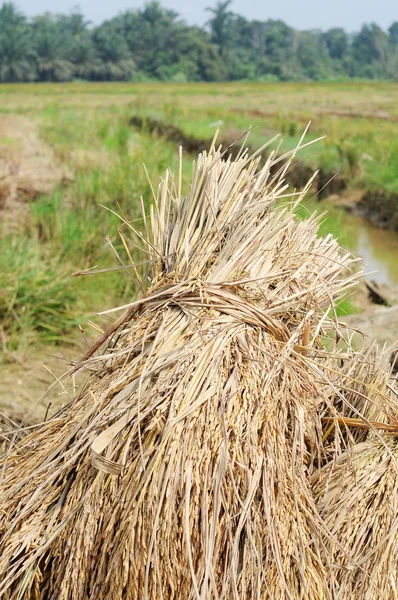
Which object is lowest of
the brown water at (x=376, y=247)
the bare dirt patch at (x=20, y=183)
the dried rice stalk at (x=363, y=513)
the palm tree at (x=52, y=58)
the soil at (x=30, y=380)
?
the palm tree at (x=52, y=58)

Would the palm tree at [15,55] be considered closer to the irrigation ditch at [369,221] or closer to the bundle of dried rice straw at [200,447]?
the irrigation ditch at [369,221]

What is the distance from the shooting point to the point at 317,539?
1.90m

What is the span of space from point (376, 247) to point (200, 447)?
10.3 meters

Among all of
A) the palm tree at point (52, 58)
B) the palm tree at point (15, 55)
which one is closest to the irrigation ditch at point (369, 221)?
the palm tree at point (15, 55)

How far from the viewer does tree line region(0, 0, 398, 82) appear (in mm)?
89875

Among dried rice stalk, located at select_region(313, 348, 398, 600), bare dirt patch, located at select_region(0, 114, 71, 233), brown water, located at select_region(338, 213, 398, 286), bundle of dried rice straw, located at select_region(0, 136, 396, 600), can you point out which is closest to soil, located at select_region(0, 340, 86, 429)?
bare dirt patch, located at select_region(0, 114, 71, 233)

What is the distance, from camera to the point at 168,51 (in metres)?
105

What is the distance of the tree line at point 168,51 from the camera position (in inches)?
3538

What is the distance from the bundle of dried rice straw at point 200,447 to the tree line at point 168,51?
9016 centimetres

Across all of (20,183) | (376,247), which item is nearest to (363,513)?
(20,183)

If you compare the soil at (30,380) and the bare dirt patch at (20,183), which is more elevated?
the bare dirt patch at (20,183)

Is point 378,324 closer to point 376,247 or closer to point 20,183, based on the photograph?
point 20,183

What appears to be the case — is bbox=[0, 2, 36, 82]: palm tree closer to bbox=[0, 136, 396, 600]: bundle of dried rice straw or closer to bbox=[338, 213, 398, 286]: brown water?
bbox=[338, 213, 398, 286]: brown water

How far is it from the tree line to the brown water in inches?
3187
